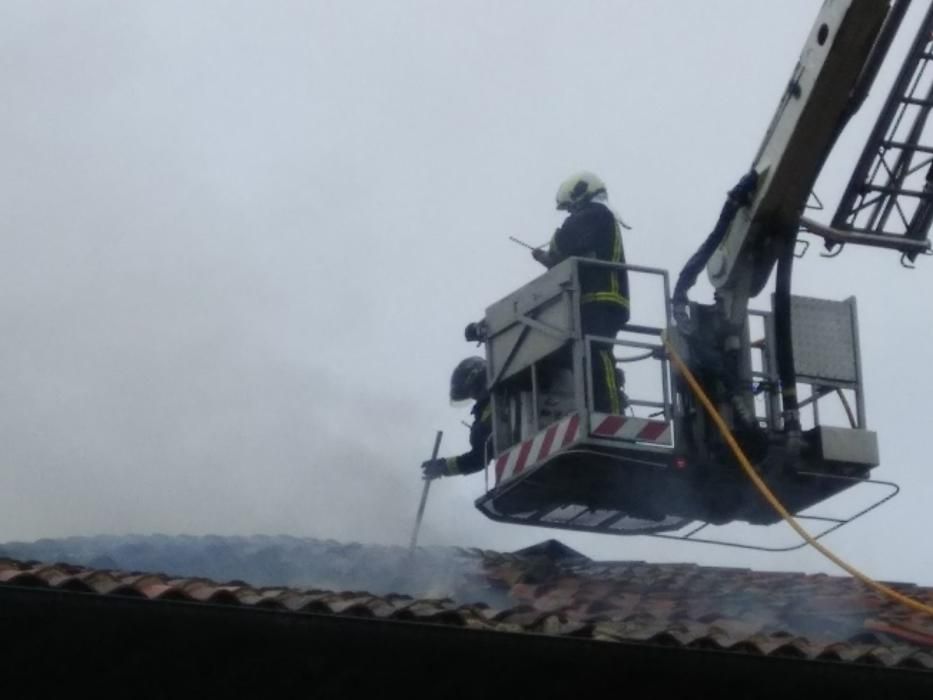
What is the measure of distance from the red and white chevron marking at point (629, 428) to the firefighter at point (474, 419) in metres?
1.41

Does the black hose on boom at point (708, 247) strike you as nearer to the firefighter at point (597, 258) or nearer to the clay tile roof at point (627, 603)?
the firefighter at point (597, 258)

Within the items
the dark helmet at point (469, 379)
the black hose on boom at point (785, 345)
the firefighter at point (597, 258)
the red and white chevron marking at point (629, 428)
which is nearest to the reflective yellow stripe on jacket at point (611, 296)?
the firefighter at point (597, 258)

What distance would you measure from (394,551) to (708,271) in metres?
2.88

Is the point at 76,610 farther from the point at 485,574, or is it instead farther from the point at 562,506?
the point at 562,506

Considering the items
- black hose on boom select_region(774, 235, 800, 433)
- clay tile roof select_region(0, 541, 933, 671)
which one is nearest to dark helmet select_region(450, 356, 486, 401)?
clay tile roof select_region(0, 541, 933, 671)

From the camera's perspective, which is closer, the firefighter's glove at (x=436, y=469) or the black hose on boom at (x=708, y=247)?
the black hose on boom at (x=708, y=247)

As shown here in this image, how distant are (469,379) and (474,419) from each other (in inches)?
12.2

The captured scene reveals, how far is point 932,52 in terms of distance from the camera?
11.8 m

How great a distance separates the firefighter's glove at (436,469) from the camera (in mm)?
12906

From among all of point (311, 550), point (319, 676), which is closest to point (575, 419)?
point (311, 550)

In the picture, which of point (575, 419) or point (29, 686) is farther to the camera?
point (575, 419)

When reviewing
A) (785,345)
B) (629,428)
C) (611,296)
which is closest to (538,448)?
(629,428)

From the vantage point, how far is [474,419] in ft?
42.0

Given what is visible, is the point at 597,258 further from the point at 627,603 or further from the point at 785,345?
the point at 627,603
